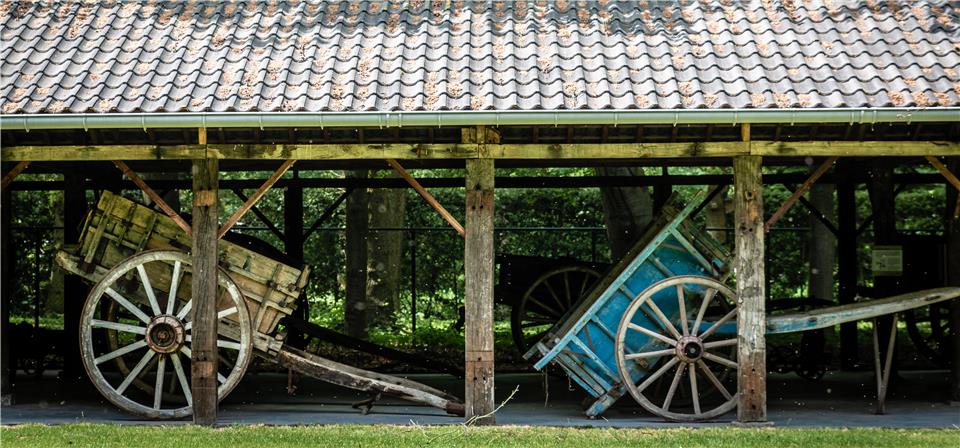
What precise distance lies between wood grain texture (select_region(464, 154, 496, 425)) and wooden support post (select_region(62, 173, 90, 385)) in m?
5.28

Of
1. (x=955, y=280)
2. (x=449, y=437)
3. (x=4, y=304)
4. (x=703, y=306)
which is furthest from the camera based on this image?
(x=4, y=304)

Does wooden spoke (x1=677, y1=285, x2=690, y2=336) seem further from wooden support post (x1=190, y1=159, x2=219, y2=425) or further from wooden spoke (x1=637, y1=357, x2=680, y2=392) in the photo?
wooden support post (x1=190, y1=159, x2=219, y2=425)

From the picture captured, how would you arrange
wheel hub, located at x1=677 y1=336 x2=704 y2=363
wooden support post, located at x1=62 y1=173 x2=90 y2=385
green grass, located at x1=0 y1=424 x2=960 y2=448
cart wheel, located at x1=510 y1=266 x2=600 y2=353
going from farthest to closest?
cart wheel, located at x1=510 y1=266 x2=600 y2=353
wooden support post, located at x1=62 y1=173 x2=90 y2=385
wheel hub, located at x1=677 y1=336 x2=704 y2=363
green grass, located at x1=0 y1=424 x2=960 y2=448

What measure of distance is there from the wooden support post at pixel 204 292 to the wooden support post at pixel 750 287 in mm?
4273

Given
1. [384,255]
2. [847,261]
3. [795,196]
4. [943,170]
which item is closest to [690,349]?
[795,196]

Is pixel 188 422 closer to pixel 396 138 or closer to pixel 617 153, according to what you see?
pixel 396 138

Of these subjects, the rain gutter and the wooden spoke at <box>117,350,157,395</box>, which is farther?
the wooden spoke at <box>117,350,157,395</box>

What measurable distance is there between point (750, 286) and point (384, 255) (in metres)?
9.74

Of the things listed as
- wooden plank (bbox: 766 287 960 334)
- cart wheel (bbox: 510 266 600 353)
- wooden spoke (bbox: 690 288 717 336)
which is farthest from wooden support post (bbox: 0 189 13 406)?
wooden plank (bbox: 766 287 960 334)

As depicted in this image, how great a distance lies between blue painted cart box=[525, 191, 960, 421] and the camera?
31.3ft

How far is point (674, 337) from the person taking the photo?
9.69m

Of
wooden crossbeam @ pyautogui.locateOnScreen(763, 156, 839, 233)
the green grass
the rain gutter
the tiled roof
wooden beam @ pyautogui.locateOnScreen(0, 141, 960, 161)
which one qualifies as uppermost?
the tiled roof

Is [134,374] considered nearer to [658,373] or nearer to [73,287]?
[73,287]

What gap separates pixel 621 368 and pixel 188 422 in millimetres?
3697
